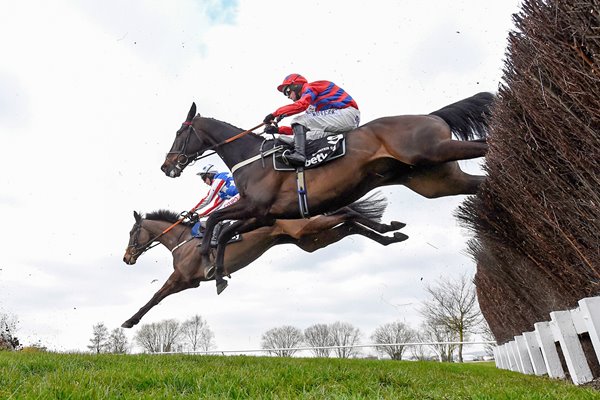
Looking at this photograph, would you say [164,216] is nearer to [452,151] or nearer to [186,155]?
[186,155]

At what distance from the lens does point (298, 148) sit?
267 inches

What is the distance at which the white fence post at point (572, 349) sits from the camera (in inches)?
180

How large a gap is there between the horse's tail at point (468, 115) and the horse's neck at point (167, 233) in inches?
246

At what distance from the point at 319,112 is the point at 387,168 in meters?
1.24

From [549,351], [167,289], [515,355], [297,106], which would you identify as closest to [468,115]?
[297,106]

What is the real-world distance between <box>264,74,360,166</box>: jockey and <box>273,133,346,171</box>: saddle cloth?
10 centimetres

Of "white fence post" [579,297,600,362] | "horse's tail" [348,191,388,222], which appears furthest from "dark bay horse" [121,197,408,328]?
"white fence post" [579,297,600,362]

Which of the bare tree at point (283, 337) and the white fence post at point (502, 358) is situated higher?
the bare tree at point (283, 337)

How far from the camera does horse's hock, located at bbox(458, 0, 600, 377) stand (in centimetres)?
344

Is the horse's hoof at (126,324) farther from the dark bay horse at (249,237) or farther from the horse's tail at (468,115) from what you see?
the horse's tail at (468,115)

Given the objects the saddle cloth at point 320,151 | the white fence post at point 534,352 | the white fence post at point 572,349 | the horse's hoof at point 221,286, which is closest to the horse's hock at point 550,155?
the white fence post at point 572,349

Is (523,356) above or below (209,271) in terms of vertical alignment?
below

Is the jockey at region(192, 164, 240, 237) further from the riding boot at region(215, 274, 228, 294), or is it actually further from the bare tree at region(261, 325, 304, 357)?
the bare tree at region(261, 325, 304, 357)

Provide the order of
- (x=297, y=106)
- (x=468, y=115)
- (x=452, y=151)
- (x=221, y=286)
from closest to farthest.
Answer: (x=452, y=151) < (x=468, y=115) < (x=297, y=106) < (x=221, y=286)
